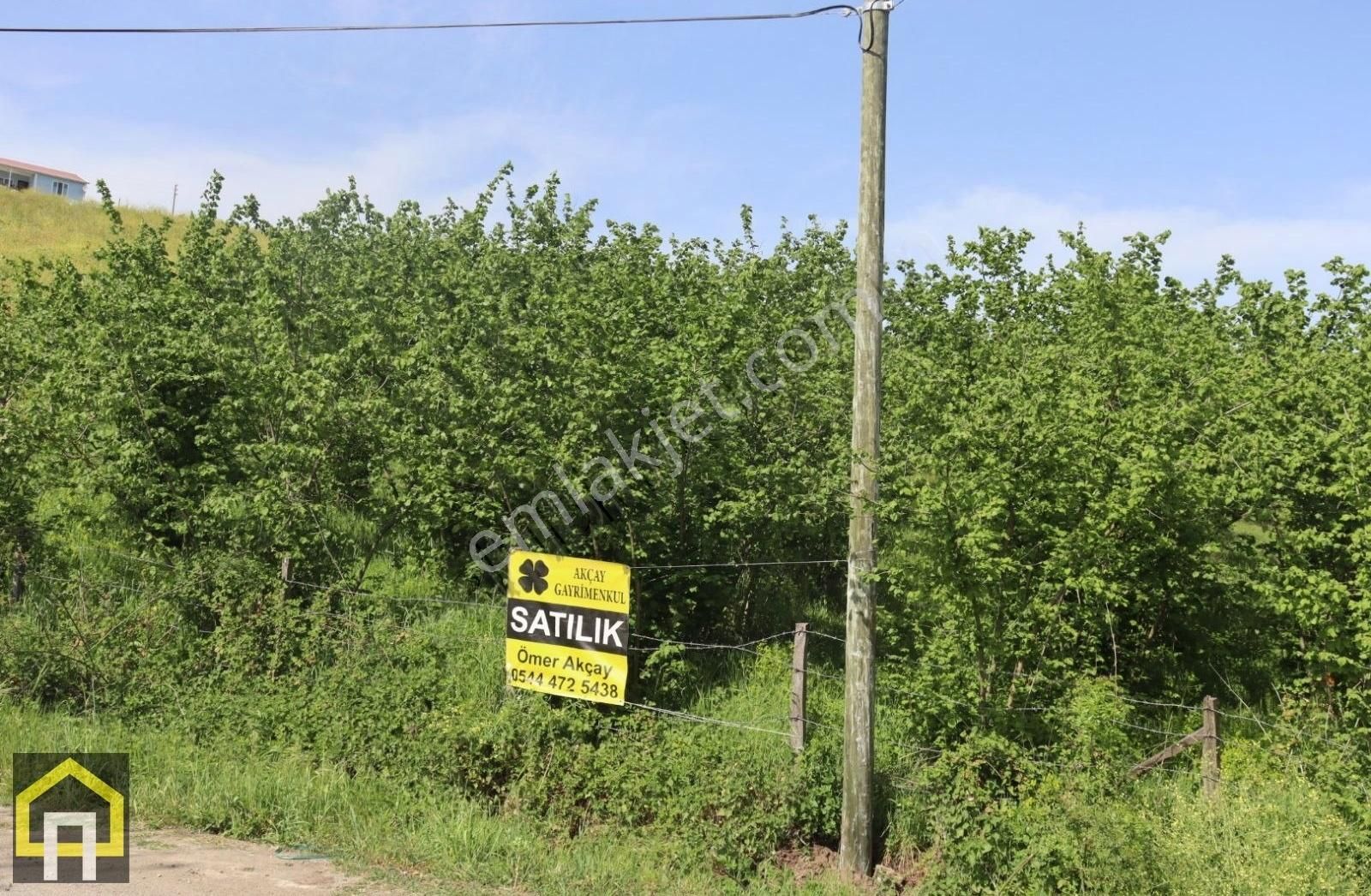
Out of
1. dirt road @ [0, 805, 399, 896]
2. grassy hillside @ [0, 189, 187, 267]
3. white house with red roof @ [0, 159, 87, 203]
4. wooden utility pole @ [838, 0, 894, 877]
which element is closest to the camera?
dirt road @ [0, 805, 399, 896]

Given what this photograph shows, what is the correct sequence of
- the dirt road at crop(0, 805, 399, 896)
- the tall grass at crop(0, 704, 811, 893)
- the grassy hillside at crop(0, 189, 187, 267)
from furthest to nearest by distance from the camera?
1. the grassy hillside at crop(0, 189, 187, 267)
2. the tall grass at crop(0, 704, 811, 893)
3. the dirt road at crop(0, 805, 399, 896)

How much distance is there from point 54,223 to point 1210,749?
47754 millimetres

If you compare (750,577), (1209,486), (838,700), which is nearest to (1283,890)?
(1209,486)

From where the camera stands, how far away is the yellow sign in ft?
29.9

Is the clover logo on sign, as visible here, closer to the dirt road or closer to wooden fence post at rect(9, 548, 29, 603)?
the dirt road

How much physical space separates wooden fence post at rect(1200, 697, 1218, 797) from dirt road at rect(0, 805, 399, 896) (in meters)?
5.73

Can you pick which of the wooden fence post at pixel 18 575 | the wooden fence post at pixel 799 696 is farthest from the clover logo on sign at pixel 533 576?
the wooden fence post at pixel 18 575

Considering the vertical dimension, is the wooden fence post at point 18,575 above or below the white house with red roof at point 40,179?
below

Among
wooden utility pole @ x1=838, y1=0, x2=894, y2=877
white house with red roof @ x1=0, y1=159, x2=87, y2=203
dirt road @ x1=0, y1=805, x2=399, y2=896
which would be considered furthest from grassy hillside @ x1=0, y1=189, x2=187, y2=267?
wooden utility pole @ x1=838, y1=0, x2=894, y2=877

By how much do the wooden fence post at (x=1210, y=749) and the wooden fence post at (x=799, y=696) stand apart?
2900 millimetres

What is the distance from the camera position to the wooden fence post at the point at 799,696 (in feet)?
27.9

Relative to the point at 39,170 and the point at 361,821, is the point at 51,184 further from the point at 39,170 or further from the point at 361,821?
the point at 361,821

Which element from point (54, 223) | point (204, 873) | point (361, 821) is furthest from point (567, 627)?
point (54, 223)

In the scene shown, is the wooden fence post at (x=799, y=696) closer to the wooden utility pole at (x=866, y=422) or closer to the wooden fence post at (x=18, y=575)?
the wooden utility pole at (x=866, y=422)
